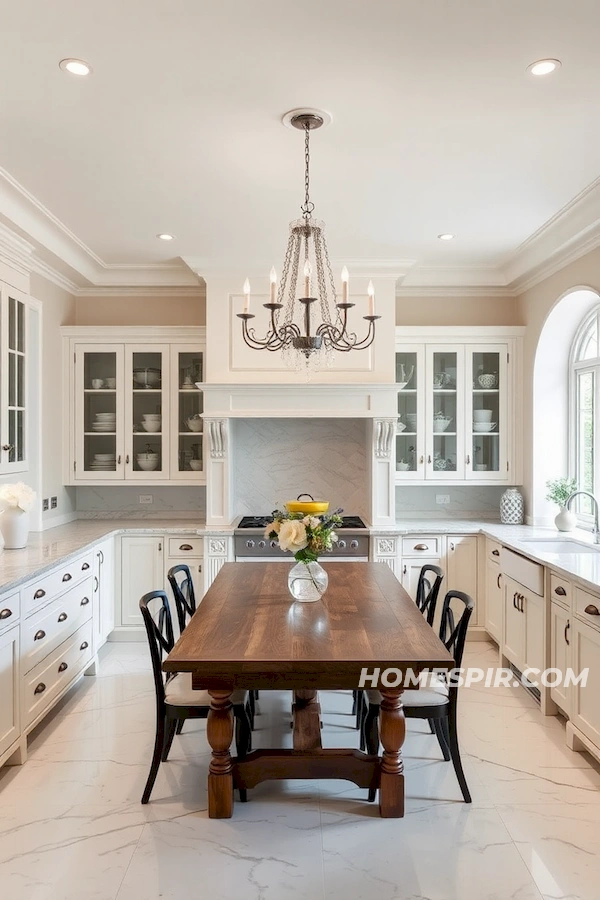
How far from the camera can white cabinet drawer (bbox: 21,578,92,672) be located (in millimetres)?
3141

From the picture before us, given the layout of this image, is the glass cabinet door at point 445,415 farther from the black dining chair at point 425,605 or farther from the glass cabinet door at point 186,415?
the glass cabinet door at point 186,415

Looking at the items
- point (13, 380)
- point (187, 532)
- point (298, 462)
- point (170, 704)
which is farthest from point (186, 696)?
point (298, 462)

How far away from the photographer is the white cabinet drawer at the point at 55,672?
3.17 meters

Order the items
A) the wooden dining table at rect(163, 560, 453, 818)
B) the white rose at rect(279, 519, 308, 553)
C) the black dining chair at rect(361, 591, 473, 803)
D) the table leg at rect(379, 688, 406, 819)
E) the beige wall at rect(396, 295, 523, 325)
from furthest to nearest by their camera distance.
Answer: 1. the beige wall at rect(396, 295, 523, 325)
2. the white rose at rect(279, 519, 308, 553)
3. the black dining chair at rect(361, 591, 473, 803)
4. the table leg at rect(379, 688, 406, 819)
5. the wooden dining table at rect(163, 560, 453, 818)

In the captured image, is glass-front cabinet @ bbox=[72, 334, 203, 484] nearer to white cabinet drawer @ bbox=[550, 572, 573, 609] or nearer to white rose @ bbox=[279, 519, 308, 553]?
white rose @ bbox=[279, 519, 308, 553]

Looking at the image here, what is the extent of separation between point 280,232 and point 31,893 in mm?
3615

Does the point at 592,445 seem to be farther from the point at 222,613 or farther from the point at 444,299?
the point at 222,613

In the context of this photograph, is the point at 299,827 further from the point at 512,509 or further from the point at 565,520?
the point at 512,509

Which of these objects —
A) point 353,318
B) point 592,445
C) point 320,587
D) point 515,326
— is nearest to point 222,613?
point 320,587

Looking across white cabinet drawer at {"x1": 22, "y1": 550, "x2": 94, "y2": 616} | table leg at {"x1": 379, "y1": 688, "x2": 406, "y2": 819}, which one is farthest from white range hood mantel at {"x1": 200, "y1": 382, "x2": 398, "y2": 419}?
table leg at {"x1": 379, "y1": 688, "x2": 406, "y2": 819}

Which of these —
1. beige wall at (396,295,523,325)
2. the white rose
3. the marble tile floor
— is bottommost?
the marble tile floor

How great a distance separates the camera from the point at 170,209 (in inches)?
150

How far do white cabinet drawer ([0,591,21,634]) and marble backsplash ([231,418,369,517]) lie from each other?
7.98 feet

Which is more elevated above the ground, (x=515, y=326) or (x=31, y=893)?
(x=515, y=326)
